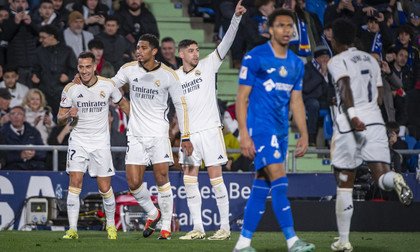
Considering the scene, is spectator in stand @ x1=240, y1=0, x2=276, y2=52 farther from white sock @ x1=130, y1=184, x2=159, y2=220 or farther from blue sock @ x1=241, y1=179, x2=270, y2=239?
blue sock @ x1=241, y1=179, x2=270, y2=239

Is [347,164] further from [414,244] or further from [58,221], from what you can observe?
[58,221]

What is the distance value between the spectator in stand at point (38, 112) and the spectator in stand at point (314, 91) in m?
5.12

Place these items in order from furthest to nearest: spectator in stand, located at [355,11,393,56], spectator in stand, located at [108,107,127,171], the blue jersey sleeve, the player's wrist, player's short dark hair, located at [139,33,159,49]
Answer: spectator in stand, located at [355,11,393,56]
spectator in stand, located at [108,107,127,171]
player's short dark hair, located at [139,33,159,49]
the player's wrist
the blue jersey sleeve

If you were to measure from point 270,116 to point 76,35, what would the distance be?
9.21 metres

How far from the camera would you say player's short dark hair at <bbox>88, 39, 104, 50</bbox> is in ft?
50.3

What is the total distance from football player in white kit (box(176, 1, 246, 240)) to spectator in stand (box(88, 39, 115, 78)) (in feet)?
15.0

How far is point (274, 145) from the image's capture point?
300 inches

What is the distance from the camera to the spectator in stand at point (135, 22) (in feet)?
55.6

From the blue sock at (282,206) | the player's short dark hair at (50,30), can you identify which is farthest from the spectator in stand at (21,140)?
the blue sock at (282,206)

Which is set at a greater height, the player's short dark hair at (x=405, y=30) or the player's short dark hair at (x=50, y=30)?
the player's short dark hair at (x=405, y=30)

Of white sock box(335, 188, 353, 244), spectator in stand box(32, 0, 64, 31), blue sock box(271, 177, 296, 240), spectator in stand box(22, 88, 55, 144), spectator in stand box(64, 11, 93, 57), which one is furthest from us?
spectator in stand box(32, 0, 64, 31)

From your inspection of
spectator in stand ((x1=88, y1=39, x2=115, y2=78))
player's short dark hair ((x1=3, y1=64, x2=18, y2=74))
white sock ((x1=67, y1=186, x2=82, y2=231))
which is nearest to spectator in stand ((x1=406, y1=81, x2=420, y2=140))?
spectator in stand ((x1=88, y1=39, x2=115, y2=78))

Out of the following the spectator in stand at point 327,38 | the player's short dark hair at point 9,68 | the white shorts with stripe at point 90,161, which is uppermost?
the spectator in stand at point 327,38

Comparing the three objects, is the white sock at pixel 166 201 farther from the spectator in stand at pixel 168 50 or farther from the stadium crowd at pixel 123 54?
the spectator in stand at pixel 168 50
